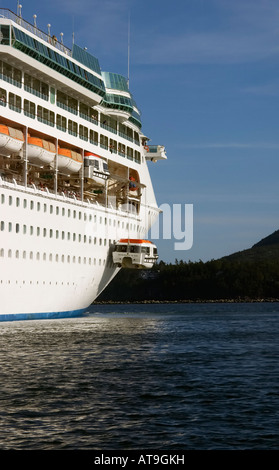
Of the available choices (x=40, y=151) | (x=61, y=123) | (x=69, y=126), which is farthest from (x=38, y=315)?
(x=69, y=126)

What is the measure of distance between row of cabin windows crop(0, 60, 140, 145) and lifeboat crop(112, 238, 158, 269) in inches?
427

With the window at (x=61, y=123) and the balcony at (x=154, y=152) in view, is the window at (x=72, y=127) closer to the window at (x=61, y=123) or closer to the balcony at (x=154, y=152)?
the window at (x=61, y=123)

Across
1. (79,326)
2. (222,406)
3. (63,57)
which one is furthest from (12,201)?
(222,406)

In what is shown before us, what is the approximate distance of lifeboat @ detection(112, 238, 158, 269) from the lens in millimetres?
61219

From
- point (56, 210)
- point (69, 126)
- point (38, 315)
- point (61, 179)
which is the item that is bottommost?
point (38, 315)

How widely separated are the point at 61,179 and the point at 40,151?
6.66 meters

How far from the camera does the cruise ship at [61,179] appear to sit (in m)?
47.8

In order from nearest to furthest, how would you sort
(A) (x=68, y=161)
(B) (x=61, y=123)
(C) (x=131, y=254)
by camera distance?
(A) (x=68, y=161), (B) (x=61, y=123), (C) (x=131, y=254)

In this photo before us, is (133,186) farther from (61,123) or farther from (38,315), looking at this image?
(38,315)

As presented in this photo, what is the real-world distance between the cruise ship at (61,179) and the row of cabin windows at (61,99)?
0.08 metres

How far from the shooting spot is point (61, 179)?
57.7 meters

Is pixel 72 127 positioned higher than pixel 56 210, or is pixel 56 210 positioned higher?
pixel 72 127
